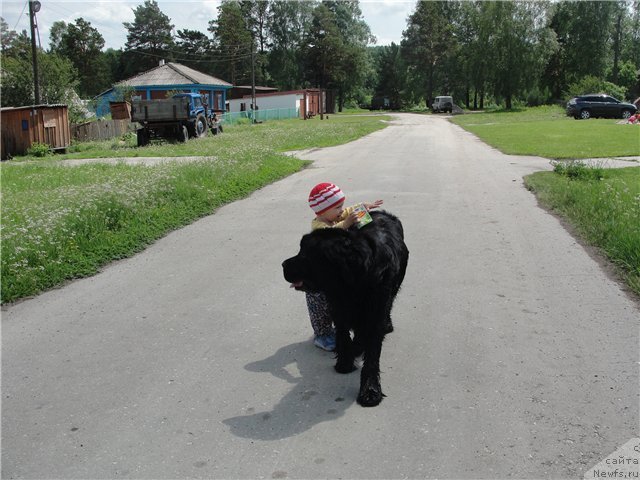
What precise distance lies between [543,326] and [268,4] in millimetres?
96188

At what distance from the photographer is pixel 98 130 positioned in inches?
1335

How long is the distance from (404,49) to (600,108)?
5141 centimetres

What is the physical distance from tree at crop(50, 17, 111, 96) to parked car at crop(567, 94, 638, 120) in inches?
2623

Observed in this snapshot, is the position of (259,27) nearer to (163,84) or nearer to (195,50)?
(195,50)

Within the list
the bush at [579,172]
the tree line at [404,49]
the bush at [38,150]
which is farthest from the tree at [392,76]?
the bush at [579,172]

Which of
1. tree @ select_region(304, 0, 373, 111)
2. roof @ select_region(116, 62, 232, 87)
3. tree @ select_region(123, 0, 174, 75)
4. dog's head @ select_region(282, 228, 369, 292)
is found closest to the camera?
dog's head @ select_region(282, 228, 369, 292)

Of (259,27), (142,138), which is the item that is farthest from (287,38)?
(142,138)

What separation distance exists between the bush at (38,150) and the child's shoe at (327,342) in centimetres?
2524

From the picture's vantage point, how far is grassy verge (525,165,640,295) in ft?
23.4

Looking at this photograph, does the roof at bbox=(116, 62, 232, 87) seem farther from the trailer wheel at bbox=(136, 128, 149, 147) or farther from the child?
the child

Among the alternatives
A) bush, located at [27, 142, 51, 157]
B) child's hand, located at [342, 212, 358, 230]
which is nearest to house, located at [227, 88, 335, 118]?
bush, located at [27, 142, 51, 157]

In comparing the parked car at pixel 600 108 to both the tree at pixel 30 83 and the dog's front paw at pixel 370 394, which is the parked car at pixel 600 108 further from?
the dog's front paw at pixel 370 394

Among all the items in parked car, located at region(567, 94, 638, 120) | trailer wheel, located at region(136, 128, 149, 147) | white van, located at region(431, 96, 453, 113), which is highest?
white van, located at region(431, 96, 453, 113)

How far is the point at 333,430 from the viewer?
372 cm
